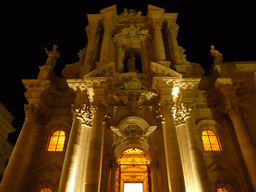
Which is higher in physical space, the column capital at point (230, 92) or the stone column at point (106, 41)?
the stone column at point (106, 41)

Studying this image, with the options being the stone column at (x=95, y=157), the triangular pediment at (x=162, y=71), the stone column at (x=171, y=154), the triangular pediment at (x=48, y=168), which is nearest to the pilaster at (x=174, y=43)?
the triangular pediment at (x=162, y=71)

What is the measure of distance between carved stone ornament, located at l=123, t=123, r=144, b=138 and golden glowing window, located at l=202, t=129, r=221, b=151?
15.6 feet

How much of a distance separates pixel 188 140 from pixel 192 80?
14.0ft

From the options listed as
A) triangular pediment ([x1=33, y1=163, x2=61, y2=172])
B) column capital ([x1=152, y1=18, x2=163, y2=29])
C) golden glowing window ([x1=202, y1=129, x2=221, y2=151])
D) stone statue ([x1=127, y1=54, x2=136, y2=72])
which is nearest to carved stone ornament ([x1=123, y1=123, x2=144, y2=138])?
golden glowing window ([x1=202, y1=129, x2=221, y2=151])

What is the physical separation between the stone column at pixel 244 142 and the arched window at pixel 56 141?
41.1ft

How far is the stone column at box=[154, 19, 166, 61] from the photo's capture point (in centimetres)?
1730

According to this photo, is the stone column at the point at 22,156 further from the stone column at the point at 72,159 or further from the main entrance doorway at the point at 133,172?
the main entrance doorway at the point at 133,172

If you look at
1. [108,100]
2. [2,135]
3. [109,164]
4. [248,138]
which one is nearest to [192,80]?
[248,138]

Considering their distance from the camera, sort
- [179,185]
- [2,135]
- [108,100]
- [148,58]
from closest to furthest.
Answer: [179,185], [108,100], [148,58], [2,135]

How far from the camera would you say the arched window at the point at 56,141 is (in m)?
15.4

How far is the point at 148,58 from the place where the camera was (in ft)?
62.3

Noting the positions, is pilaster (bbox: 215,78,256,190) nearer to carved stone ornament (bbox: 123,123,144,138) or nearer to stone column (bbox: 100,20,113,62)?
carved stone ornament (bbox: 123,123,144,138)

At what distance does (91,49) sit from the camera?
1845 centimetres

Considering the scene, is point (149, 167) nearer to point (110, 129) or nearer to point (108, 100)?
point (110, 129)
